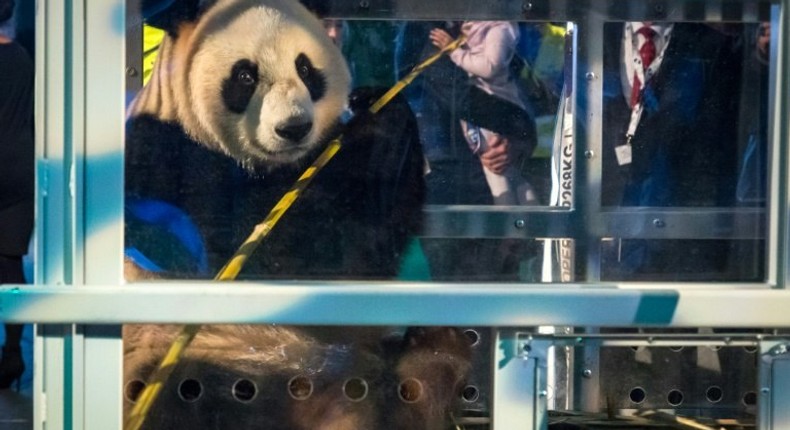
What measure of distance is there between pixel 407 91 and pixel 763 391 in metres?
0.91

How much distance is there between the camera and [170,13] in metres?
2.14

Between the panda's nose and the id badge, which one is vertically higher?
the panda's nose

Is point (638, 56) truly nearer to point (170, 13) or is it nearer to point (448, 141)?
point (448, 141)

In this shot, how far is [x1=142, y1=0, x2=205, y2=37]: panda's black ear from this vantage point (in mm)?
2135

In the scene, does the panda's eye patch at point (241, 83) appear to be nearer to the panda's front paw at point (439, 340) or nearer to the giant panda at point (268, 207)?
the giant panda at point (268, 207)

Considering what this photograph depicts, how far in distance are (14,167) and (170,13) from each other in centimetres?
73

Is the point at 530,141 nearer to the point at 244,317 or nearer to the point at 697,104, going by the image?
the point at 697,104

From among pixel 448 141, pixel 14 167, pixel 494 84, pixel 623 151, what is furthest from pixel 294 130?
pixel 14 167

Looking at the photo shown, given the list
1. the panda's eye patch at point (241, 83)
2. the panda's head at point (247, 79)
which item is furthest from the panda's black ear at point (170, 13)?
the panda's eye patch at point (241, 83)

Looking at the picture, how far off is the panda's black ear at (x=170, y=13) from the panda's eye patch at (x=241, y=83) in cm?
13

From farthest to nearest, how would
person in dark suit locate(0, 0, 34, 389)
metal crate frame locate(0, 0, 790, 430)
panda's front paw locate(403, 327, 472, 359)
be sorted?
person in dark suit locate(0, 0, 34, 389) < panda's front paw locate(403, 327, 472, 359) < metal crate frame locate(0, 0, 790, 430)

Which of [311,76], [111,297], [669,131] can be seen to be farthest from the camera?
[669,131]

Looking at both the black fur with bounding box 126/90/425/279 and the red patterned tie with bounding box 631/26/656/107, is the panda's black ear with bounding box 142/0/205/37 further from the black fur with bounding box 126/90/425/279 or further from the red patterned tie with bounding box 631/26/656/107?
the red patterned tie with bounding box 631/26/656/107

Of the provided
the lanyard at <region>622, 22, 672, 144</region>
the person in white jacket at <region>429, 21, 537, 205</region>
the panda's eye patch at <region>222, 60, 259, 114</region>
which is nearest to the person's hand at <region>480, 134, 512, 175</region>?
the person in white jacket at <region>429, 21, 537, 205</region>
